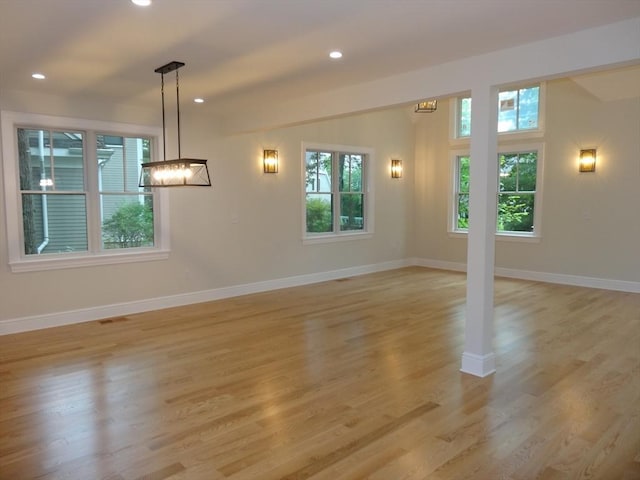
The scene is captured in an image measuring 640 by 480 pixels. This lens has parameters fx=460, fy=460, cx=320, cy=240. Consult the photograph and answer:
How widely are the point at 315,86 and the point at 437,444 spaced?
3.46 meters

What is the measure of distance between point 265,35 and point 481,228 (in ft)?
7.17

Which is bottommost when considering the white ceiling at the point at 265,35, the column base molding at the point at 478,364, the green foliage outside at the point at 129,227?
the column base molding at the point at 478,364

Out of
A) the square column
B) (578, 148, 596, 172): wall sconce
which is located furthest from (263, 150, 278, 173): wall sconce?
(578, 148, 596, 172): wall sconce

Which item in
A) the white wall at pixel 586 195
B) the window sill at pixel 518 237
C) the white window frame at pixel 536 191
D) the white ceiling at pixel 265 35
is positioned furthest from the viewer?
the window sill at pixel 518 237

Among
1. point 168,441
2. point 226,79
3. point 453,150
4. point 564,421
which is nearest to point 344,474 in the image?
point 168,441

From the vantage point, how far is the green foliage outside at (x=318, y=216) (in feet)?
25.4

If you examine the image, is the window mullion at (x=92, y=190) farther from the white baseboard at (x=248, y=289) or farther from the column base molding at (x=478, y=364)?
the column base molding at (x=478, y=364)

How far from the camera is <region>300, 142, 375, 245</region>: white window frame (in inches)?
295

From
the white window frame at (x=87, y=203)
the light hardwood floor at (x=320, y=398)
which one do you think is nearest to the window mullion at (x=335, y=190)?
the light hardwood floor at (x=320, y=398)

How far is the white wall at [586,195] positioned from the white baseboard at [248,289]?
115 mm

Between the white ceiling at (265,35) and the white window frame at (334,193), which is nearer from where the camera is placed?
the white ceiling at (265,35)

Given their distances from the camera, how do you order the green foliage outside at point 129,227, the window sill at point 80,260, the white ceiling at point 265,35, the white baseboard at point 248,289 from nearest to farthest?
the white ceiling at point 265,35 → the window sill at point 80,260 → the white baseboard at point 248,289 → the green foliage outside at point 129,227

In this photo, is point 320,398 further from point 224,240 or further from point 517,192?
point 517,192

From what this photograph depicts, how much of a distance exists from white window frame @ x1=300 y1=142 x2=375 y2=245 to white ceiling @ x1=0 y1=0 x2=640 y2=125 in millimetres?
3021
